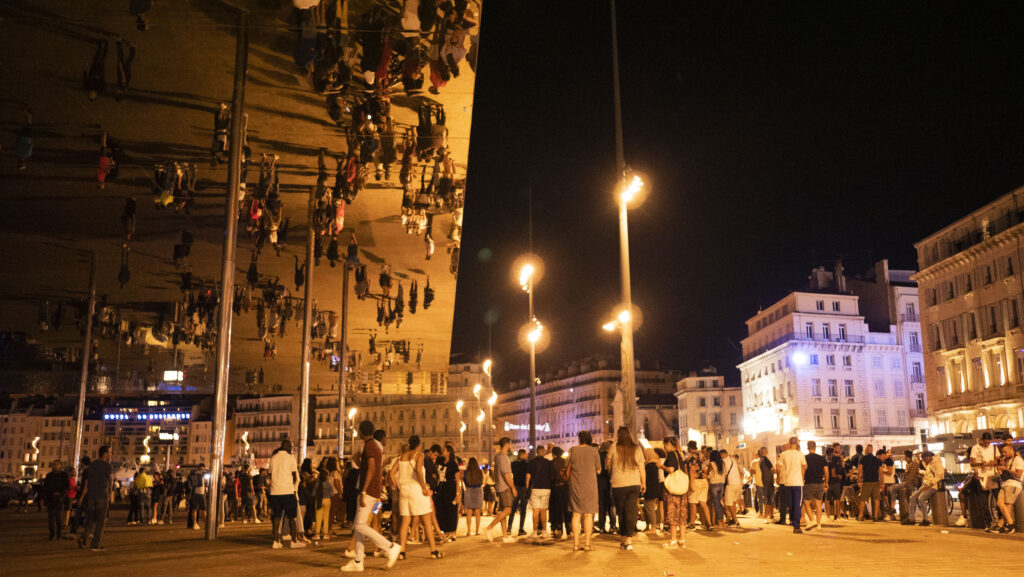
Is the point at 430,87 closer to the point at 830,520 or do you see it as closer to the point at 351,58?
the point at 351,58

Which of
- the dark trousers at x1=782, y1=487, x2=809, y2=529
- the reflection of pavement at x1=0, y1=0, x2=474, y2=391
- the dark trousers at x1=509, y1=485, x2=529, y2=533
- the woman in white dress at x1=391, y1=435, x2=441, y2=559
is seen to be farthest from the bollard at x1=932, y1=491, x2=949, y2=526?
the reflection of pavement at x1=0, y1=0, x2=474, y2=391

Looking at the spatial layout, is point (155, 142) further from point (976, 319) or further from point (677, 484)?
point (976, 319)

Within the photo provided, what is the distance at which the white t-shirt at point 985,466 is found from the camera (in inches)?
736

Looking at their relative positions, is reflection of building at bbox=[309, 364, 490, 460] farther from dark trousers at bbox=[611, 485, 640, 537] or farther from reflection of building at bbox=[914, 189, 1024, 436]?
dark trousers at bbox=[611, 485, 640, 537]

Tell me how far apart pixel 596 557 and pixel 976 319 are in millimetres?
54940

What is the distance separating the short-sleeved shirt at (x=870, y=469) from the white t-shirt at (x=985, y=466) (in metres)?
3.18

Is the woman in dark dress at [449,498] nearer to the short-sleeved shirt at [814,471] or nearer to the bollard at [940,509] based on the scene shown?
the short-sleeved shirt at [814,471]

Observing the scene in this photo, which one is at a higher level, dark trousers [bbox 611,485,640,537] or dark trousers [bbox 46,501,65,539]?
dark trousers [bbox 611,485,640,537]

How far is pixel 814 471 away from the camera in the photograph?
18.8m

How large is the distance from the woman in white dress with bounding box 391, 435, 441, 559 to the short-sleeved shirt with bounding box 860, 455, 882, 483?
14.0 metres

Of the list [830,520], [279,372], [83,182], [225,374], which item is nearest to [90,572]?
[225,374]

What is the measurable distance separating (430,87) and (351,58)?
5.29ft

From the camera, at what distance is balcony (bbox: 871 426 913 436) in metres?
87.5

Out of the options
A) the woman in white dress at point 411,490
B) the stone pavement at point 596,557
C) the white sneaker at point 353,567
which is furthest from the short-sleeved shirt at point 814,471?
the white sneaker at point 353,567
